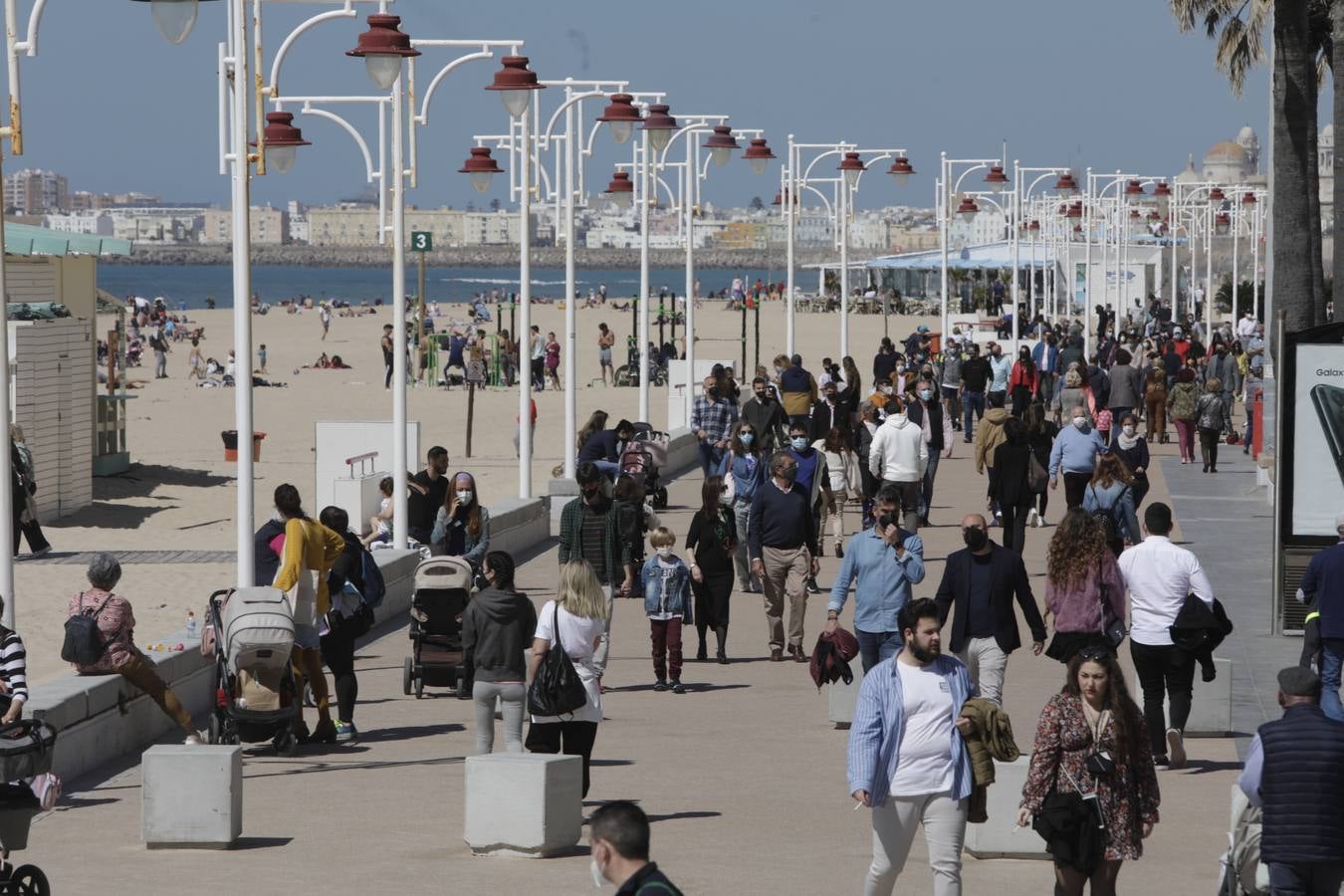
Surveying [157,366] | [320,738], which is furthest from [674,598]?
[157,366]

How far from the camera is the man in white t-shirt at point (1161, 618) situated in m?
11.8

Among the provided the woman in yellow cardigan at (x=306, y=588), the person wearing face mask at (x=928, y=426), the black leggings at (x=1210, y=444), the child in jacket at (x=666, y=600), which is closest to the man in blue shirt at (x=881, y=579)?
the child in jacket at (x=666, y=600)

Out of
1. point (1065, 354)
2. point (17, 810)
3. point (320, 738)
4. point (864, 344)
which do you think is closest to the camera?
point (17, 810)

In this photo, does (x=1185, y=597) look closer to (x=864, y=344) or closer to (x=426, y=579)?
(x=426, y=579)

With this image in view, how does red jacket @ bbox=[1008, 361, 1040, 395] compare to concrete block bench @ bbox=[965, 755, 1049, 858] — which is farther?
red jacket @ bbox=[1008, 361, 1040, 395]

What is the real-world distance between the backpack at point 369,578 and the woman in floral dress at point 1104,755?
610 cm

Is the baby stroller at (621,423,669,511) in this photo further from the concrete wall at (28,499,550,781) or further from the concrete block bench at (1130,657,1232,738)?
the concrete block bench at (1130,657,1232,738)

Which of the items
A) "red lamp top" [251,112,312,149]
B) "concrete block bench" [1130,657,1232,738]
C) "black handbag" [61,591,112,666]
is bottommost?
"concrete block bench" [1130,657,1232,738]

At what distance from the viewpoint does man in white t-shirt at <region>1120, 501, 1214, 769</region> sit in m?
11.8

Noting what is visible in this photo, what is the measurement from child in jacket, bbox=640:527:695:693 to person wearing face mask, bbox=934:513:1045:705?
10.0 ft

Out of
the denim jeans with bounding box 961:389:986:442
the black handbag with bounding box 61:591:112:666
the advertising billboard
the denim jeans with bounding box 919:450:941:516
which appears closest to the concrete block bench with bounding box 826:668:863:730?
the black handbag with bounding box 61:591:112:666

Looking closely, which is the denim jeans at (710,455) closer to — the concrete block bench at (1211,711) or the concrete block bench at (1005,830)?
the concrete block bench at (1211,711)

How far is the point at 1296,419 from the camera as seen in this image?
53.9 ft

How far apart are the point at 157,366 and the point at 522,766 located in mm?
49345
